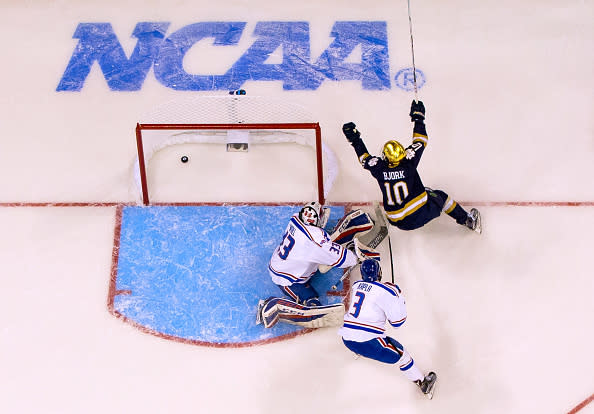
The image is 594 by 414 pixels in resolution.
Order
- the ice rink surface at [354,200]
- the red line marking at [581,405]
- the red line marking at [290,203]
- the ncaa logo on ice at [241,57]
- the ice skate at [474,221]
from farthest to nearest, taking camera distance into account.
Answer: the ncaa logo on ice at [241,57] → the red line marking at [290,203] → the ice skate at [474,221] → the ice rink surface at [354,200] → the red line marking at [581,405]

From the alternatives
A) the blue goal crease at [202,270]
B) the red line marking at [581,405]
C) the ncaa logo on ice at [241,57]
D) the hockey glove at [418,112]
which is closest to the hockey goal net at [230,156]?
the blue goal crease at [202,270]

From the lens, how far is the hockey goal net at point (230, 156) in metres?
7.93

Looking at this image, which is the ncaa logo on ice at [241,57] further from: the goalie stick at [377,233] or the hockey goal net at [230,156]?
the goalie stick at [377,233]

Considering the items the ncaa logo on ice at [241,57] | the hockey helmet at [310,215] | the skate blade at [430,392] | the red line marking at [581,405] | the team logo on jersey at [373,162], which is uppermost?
the ncaa logo on ice at [241,57]

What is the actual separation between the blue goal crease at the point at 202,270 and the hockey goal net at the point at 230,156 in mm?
181

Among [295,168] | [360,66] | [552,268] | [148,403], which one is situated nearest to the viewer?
[148,403]

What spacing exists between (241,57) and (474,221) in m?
2.71

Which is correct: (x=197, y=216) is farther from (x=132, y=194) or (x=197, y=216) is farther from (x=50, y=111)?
(x=50, y=111)

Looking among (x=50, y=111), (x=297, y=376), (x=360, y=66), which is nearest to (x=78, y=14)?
(x=50, y=111)

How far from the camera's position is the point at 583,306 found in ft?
24.0

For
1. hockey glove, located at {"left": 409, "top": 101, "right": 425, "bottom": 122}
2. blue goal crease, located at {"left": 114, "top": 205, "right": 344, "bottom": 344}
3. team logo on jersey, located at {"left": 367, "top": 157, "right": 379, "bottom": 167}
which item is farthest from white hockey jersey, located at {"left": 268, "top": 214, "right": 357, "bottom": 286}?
hockey glove, located at {"left": 409, "top": 101, "right": 425, "bottom": 122}

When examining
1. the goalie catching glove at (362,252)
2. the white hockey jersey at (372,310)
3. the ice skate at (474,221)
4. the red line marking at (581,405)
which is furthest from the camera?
the ice skate at (474,221)

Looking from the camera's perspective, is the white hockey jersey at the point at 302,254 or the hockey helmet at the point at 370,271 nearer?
the hockey helmet at the point at 370,271

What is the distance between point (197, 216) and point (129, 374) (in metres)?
1.42
